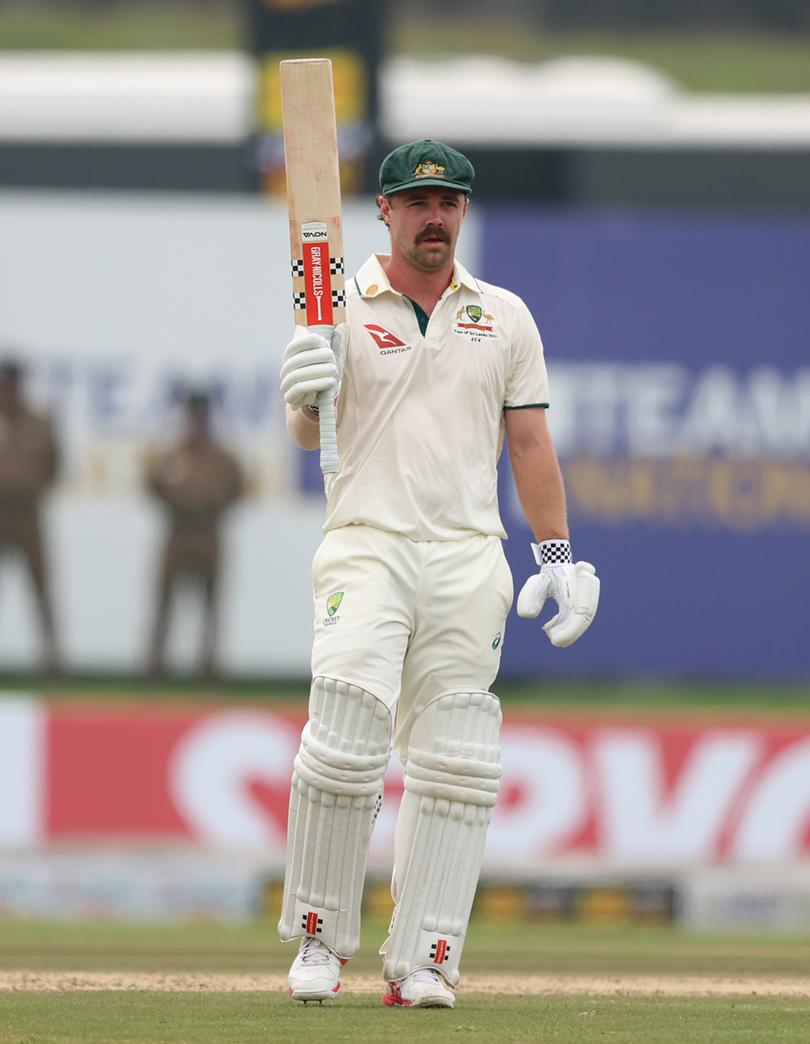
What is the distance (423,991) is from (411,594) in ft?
2.57

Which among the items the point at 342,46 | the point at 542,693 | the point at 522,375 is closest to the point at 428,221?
the point at 522,375

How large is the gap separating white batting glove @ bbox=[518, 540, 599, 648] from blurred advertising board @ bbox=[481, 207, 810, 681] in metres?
6.84

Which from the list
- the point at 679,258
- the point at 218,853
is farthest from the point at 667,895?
the point at 679,258

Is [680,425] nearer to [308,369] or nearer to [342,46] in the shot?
[342,46]

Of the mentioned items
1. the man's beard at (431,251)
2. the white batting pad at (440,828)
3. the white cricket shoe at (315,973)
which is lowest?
the white cricket shoe at (315,973)

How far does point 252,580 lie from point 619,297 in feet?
7.47

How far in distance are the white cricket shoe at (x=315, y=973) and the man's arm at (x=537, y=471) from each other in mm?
952

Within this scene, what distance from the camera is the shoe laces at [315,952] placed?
4.94 metres

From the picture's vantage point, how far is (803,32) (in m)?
26.3

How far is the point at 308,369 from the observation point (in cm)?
486

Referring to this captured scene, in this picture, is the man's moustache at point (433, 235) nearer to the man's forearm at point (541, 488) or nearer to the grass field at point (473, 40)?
the man's forearm at point (541, 488)

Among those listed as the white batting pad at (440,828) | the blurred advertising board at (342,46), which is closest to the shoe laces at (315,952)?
the white batting pad at (440,828)

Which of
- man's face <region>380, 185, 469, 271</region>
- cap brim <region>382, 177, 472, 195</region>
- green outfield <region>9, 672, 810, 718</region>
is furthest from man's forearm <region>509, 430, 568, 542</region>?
green outfield <region>9, 672, 810, 718</region>

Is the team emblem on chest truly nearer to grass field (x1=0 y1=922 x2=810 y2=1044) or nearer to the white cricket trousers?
the white cricket trousers
